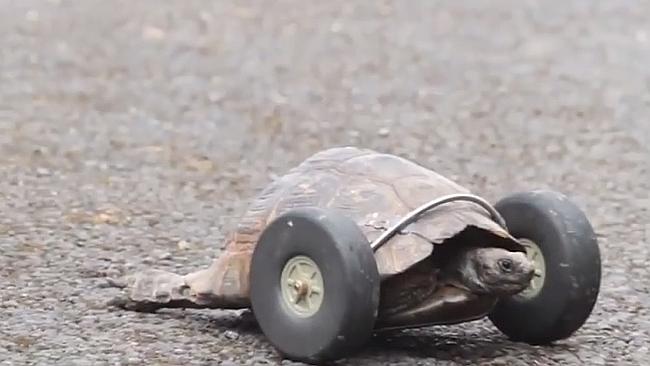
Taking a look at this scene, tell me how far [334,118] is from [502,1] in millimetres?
4237

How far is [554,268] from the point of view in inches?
110

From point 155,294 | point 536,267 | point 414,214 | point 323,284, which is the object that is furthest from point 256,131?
point 323,284

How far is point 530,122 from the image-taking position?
6297 mm

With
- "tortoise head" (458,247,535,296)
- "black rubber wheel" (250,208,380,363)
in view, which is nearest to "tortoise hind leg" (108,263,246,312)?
"black rubber wheel" (250,208,380,363)

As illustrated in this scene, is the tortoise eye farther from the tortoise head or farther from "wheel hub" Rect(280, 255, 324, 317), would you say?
"wheel hub" Rect(280, 255, 324, 317)

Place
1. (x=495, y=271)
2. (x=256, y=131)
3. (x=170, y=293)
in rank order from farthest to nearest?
(x=256, y=131), (x=170, y=293), (x=495, y=271)

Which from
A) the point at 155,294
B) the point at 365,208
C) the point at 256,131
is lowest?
the point at 155,294

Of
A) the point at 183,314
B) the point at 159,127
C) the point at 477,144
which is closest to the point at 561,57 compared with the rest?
the point at 477,144

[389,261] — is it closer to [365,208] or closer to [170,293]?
[365,208]

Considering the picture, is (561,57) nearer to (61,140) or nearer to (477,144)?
(477,144)

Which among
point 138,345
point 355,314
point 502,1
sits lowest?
point 138,345

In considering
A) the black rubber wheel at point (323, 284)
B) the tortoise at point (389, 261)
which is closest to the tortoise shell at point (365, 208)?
the tortoise at point (389, 261)

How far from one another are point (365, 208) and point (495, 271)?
31cm

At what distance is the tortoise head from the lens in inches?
105
